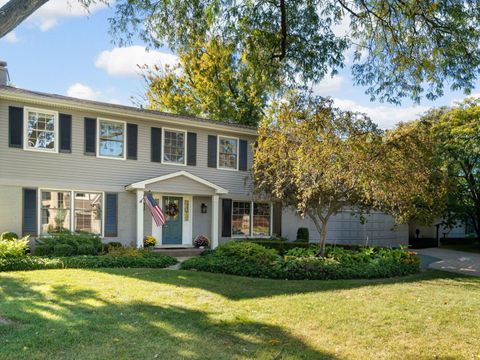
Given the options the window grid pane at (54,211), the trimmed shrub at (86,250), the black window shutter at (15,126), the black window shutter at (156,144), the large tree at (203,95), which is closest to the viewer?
the trimmed shrub at (86,250)

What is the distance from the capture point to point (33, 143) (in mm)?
13016

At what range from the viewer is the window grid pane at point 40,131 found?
1295cm

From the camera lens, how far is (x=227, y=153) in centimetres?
1695

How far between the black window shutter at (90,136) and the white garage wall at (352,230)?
8.05 meters

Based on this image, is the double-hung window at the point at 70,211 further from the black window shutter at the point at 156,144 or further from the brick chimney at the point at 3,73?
the brick chimney at the point at 3,73

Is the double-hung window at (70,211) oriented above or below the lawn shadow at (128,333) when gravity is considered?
above

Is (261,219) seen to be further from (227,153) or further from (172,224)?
(172,224)

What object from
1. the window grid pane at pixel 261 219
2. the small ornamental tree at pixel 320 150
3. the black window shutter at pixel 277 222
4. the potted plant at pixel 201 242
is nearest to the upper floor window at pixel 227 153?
the window grid pane at pixel 261 219

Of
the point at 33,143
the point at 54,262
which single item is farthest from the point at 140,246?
the point at 33,143

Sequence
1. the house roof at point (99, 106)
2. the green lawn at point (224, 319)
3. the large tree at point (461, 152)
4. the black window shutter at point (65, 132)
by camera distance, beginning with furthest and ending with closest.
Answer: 1. the large tree at point (461, 152)
2. the black window shutter at point (65, 132)
3. the house roof at point (99, 106)
4. the green lawn at point (224, 319)

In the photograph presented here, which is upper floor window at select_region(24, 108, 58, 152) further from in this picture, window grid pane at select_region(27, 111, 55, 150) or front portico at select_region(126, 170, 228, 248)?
front portico at select_region(126, 170, 228, 248)

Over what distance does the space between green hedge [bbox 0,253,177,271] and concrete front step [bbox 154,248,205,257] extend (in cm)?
215

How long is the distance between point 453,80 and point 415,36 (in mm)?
1123

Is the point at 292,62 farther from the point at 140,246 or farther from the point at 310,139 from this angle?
the point at 140,246
